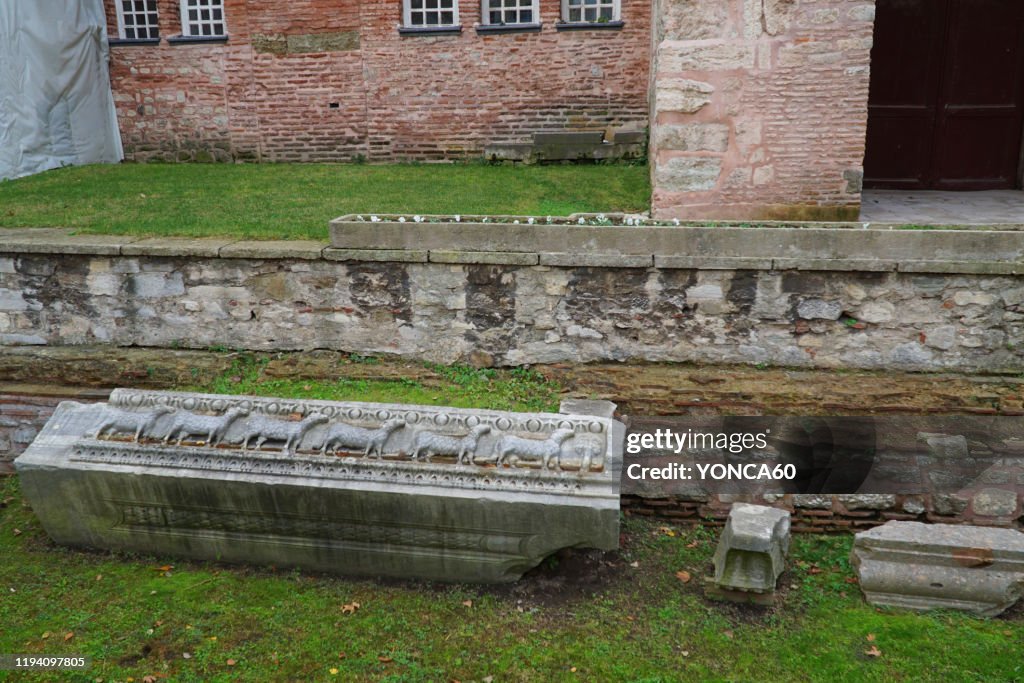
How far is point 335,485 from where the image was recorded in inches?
192

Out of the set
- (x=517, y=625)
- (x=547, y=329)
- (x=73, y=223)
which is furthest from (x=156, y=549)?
(x=73, y=223)

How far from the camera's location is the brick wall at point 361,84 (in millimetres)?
11438

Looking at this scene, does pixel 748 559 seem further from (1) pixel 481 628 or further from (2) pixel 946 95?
(2) pixel 946 95

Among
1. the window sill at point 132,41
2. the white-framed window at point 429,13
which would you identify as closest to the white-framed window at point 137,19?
the window sill at point 132,41

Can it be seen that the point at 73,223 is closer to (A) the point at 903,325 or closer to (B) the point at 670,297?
(B) the point at 670,297

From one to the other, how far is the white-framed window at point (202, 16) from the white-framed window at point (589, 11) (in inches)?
193

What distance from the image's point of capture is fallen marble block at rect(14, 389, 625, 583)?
4.77m

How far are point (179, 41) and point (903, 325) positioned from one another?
408 inches

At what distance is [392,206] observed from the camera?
8.16 m

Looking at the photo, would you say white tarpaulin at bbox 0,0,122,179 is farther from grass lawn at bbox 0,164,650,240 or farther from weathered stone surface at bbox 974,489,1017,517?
weathered stone surface at bbox 974,489,1017,517

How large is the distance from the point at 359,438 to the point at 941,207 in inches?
236

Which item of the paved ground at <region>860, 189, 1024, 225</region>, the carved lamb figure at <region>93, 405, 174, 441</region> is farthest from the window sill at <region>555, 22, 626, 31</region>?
the carved lamb figure at <region>93, 405, 174, 441</region>

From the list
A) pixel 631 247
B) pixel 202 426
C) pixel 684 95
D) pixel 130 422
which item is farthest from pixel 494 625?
pixel 684 95

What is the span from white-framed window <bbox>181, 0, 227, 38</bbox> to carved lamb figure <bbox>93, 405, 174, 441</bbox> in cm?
839
